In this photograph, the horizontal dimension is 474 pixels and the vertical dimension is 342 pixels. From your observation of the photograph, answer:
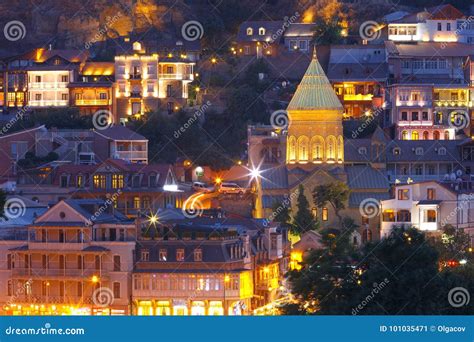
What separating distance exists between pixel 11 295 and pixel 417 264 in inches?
692

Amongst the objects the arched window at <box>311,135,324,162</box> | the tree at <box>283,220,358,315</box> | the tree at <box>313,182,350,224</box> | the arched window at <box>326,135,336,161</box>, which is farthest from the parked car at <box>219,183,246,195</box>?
the tree at <box>283,220,358,315</box>

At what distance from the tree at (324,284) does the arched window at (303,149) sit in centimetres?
3662

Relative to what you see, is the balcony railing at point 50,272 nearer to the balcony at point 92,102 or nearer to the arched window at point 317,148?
the arched window at point 317,148

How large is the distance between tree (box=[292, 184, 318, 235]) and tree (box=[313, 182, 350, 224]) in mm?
573

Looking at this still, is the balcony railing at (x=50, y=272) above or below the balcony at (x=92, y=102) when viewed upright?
below

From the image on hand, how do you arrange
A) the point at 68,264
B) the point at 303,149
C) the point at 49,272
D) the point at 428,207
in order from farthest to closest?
the point at 303,149
the point at 428,207
the point at 68,264
the point at 49,272

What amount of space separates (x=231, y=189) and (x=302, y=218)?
662 centimetres

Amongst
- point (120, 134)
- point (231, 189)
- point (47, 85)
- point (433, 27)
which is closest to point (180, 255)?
point (231, 189)

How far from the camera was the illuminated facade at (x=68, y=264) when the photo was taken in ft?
284

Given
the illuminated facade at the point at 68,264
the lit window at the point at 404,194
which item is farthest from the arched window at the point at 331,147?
the illuminated facade at the point at 68,264

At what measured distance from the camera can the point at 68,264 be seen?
88.4 meters

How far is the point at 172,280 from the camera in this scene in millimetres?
85875

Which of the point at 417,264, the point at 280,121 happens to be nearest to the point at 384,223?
the point at 280,121

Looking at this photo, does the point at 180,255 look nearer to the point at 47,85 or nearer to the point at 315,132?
the point at 315,132
